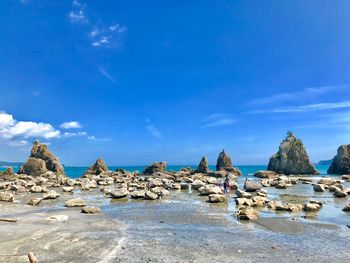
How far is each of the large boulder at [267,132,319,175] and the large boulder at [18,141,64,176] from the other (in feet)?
237

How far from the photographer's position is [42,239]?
18531mm

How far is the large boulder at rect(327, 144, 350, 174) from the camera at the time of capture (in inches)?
4579

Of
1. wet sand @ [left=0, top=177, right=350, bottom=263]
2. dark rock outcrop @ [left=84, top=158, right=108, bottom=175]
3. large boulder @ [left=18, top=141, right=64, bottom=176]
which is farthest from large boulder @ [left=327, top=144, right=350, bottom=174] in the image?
wet sand @ [left=0, top=177, right=350, bottom=263]

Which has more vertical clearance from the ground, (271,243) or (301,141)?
(301,141)

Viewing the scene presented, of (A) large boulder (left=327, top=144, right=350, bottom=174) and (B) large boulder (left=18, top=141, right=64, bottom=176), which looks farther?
(A) large boulder (left=327, top=144, right=350, bottom=174)

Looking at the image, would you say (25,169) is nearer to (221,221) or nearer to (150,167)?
(150,167)

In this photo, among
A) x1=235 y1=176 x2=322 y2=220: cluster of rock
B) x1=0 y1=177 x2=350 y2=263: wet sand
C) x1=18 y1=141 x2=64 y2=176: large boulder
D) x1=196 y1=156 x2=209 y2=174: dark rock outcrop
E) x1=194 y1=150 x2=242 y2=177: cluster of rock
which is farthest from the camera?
x1=194 y1=150 x2=242 y2=177: cluster of rock

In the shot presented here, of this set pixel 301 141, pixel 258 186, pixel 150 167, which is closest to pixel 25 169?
pixel 150 167

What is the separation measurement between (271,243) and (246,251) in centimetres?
228

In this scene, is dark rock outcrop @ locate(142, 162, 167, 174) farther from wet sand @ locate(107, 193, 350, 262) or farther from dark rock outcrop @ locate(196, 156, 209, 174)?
wet sand @ locate(107, 193, 350, 262)

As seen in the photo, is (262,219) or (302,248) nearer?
(302,248)

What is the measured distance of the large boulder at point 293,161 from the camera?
382 feet

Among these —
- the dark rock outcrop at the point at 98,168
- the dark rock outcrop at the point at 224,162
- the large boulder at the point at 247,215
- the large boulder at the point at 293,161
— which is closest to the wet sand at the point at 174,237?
the large boulder at the point at 247,215

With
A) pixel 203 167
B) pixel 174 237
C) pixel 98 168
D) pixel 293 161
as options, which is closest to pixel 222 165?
pixel 203 167
